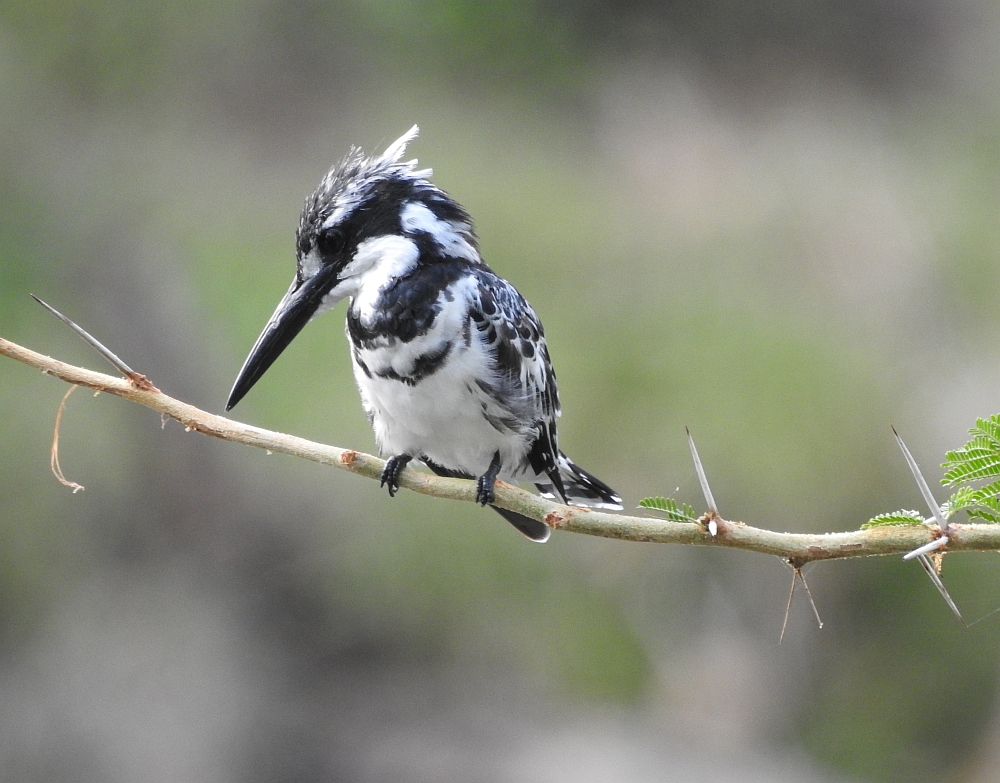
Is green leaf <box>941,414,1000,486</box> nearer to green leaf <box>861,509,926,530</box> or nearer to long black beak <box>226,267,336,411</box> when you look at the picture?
green leaf <box>861,509,926,530</box>

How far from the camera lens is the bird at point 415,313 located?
153 cm

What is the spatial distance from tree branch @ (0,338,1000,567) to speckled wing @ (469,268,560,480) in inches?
17.3

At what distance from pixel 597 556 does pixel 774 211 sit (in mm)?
2381

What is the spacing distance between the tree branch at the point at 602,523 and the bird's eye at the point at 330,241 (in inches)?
19.9

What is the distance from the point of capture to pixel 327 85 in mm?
4844

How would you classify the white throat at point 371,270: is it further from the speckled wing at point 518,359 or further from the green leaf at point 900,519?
the green leaf at point 900,519

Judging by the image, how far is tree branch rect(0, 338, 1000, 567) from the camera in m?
0.85

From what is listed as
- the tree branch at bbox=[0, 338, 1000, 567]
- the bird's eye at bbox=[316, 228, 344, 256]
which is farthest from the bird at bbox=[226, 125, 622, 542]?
the tree branch at bbox=[0, 338, 1000, 567]

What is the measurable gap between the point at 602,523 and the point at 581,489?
0.95 meters

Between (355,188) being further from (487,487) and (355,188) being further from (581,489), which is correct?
(581,489)

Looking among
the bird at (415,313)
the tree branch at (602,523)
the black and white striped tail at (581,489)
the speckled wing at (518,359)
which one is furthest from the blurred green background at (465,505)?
the tree branch at (602,523)

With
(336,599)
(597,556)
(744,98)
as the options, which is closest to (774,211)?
(744,98)

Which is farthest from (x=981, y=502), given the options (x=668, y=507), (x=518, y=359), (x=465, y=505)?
(x=465, y=505)

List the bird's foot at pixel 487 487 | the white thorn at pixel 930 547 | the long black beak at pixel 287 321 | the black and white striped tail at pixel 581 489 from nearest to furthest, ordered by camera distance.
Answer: the white thorn at pixel 930 547
the bird's foot at pixel 487 487
the long black beak at pixel 287 321
the black and white striped tail at pixel 581 489
